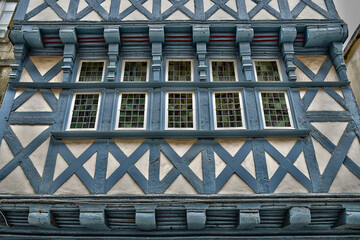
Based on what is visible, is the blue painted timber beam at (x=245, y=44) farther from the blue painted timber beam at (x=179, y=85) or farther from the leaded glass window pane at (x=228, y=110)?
the leaded glass window pane at (x=228, y=110)

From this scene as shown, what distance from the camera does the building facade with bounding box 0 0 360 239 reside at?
16.6ft

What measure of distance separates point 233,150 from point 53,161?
301 centimetres

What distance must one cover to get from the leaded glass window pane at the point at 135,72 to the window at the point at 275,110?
92.1 inches

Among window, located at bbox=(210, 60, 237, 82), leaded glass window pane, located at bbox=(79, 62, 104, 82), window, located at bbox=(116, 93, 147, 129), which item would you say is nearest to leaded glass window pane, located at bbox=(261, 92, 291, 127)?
window, located at bbox=(210, 60, 237, 82)

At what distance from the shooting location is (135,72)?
6543 millimetres

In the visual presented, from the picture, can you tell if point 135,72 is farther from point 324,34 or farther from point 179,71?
point 324,34

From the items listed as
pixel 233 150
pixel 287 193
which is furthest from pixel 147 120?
pixel 287 193

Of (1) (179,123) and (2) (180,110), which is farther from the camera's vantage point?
(2) (180,110)

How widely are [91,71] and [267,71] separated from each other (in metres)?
3.51

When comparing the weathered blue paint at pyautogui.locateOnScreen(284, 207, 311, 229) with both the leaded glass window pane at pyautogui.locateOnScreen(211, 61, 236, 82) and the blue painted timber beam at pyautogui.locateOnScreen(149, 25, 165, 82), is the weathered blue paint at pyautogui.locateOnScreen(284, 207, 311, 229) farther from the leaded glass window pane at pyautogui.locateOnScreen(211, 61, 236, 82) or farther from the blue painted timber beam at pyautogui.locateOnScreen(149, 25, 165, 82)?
the blue painted timber beam at pyautogui.locateOnScreen(149, 25, 165, 82)

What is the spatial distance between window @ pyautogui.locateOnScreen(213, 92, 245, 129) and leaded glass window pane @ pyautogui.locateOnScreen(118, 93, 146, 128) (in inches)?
53.1

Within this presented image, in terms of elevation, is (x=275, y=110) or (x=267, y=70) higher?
(x=267, y=70)

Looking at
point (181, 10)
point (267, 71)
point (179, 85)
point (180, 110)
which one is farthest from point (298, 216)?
point (181, 10)

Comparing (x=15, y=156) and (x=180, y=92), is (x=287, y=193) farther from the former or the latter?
(x=15, y=156)
